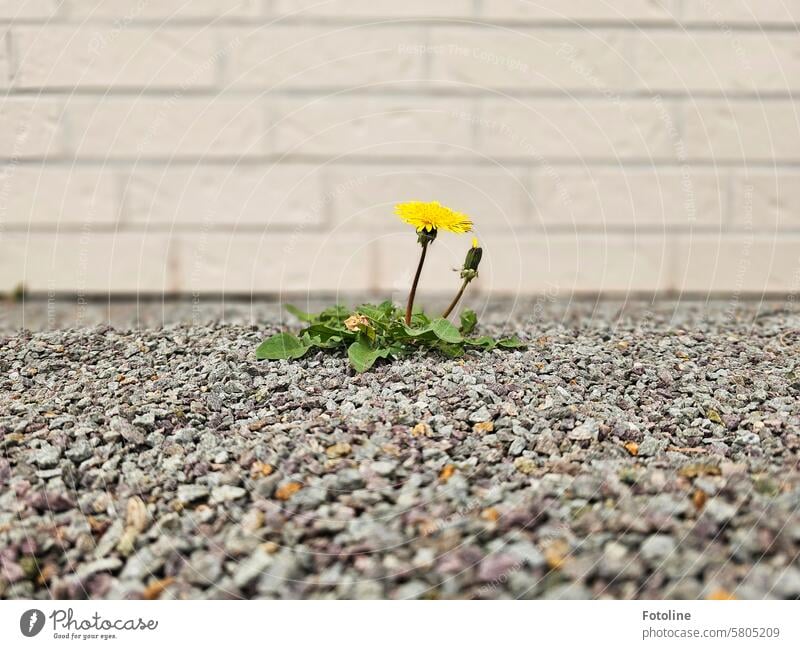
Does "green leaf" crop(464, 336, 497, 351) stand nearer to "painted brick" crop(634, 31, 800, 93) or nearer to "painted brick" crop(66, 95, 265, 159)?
"painted brick" crop(66, 95, 265, 159)

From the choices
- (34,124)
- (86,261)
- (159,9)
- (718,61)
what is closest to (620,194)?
(718,61)

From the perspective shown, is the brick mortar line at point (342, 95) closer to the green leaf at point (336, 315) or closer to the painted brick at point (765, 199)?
the painted brick at point (765, 199)

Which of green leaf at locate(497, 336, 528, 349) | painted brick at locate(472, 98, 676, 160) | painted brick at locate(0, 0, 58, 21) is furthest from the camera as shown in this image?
painted brick at locate(472, 98, 676, 160)

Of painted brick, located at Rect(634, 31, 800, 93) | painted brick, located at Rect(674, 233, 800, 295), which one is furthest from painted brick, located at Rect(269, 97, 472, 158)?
painted brick, located at Rect(674, 233, 800, 295)

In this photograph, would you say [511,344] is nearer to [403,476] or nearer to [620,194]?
[403,476]
